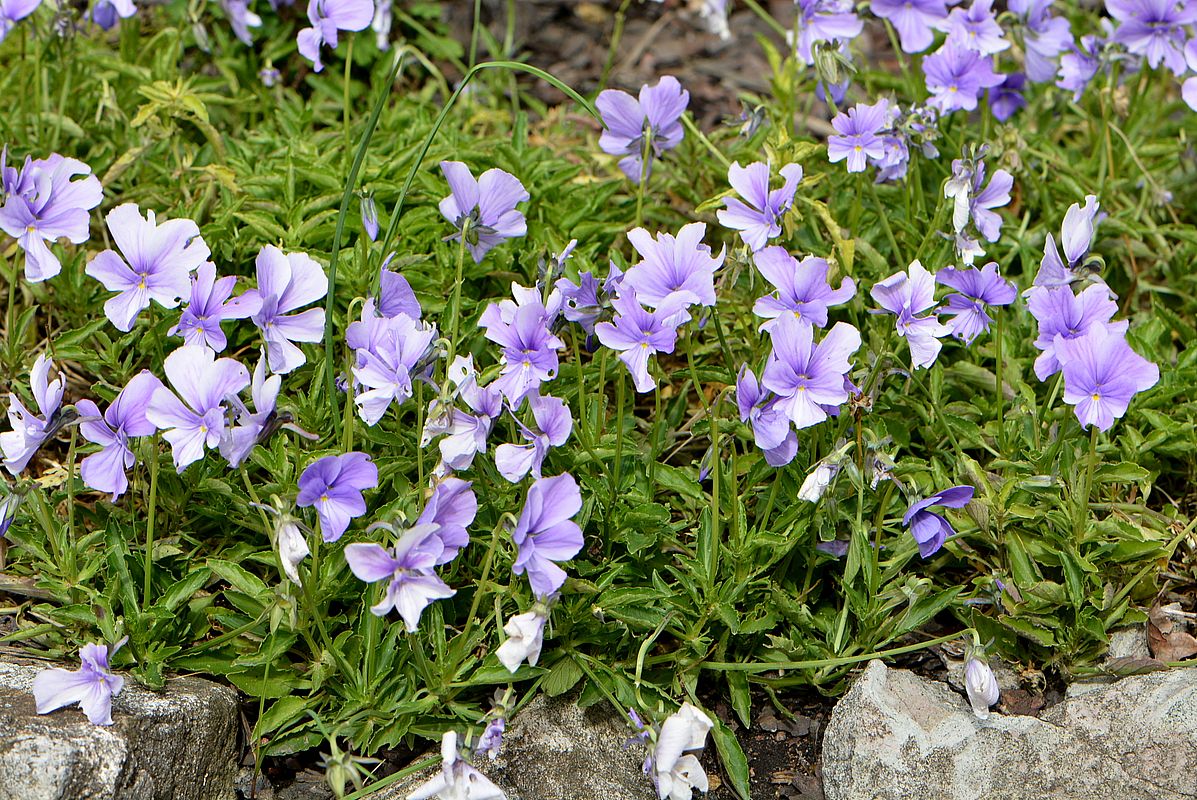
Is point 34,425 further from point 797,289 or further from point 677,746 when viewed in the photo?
point 797,289

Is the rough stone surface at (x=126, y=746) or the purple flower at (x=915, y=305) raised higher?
the purple flower at (x=915, y=305)


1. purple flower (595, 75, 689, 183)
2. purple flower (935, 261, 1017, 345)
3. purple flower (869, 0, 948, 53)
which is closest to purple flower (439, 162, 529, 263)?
purple flower (595, 75, 689, 183)

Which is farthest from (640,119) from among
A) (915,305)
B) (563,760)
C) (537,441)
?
(563,760)

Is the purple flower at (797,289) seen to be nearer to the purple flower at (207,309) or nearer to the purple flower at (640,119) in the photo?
the purple flower at (640,119)

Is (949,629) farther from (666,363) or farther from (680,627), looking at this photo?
(666,363)

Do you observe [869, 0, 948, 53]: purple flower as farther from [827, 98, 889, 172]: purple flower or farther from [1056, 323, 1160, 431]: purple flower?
[1056, 323, 1160, 431]: purple flower

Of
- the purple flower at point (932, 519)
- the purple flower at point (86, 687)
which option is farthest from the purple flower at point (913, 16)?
the purple flower at point (86, 687)
